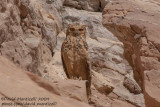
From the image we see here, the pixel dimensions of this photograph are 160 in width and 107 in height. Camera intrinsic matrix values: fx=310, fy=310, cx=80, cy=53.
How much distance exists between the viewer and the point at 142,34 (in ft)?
9.72

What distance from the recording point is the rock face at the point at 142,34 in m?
2.52

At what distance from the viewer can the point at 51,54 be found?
279 inches

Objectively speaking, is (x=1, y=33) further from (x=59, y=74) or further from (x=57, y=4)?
(x=57, y=4)

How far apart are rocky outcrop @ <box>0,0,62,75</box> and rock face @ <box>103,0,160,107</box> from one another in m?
1.76

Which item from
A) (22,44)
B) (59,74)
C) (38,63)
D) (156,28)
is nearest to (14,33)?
(22,44)

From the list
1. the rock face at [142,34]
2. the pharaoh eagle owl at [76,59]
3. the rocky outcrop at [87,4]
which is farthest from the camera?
the rocky outcrop at [87,4]

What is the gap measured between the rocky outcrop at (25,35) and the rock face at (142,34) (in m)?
1.76

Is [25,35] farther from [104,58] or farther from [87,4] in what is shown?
[87,4]

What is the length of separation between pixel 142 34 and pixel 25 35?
3.15 metres

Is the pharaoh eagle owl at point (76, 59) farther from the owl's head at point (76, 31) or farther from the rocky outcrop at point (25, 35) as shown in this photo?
the rocky outcrop at point (25, 35)

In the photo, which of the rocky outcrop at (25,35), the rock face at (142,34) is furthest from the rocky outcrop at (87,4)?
the rock face at (142,34)

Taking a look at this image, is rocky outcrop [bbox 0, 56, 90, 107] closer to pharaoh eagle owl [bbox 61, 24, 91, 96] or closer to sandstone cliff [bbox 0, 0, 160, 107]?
sandstone cliff [bbox 0, 0, 160, 107]

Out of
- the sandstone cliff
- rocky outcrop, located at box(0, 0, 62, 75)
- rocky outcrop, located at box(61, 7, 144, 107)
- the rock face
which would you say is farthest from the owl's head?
rocky outcrop, located at box(61, 7, 144, 107)

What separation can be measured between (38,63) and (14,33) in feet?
2.72
